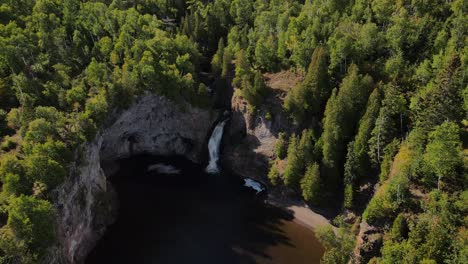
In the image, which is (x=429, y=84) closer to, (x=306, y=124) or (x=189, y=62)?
(x=306, y=124)

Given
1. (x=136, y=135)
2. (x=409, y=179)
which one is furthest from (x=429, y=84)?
(x=136, y=135)

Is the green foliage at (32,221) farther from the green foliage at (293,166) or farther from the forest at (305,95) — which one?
the green foliage at (293,166)

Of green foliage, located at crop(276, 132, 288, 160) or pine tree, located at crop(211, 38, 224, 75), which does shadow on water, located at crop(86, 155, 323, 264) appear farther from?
pine tree, located at crop(211, 38, 224, 75)

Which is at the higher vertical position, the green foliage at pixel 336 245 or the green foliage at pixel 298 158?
the green foliage at pixel 298 158

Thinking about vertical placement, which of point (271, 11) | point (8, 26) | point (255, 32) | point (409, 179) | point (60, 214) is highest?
point (271, 11)

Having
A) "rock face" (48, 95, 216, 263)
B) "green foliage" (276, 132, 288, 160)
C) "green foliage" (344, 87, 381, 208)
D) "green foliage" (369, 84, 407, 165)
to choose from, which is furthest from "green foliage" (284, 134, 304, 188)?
"rock face" (48, 95, 216, 263)

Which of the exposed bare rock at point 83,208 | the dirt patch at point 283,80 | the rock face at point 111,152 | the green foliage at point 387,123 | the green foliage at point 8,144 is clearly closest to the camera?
the exposed bare rock at point 83,208

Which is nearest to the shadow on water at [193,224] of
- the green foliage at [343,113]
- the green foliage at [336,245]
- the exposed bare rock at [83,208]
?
the exposed bare rock at [83,208]
